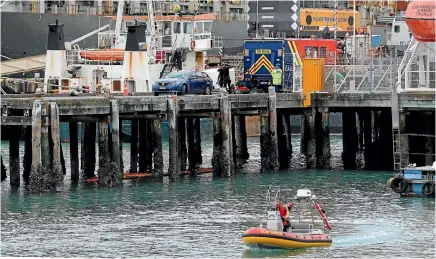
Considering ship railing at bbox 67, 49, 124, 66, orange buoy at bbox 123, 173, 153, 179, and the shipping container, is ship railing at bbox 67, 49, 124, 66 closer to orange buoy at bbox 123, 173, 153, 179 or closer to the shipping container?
the shipping container

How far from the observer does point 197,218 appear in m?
51.9

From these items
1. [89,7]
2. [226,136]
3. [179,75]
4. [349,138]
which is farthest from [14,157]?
[89,7]

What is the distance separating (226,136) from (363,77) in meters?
8.41

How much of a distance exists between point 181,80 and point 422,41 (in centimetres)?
1117

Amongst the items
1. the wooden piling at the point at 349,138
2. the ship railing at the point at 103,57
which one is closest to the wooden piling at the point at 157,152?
the wooden piling at the point at 349,138

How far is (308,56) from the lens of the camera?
3027 inches

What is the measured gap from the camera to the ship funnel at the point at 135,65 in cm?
7554

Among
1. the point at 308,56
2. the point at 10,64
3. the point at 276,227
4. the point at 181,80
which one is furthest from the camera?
the point at 10,64

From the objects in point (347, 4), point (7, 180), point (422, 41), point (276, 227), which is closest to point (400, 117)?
point (422, 41)

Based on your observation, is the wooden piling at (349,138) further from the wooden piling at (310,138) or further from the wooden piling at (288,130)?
the wooden piling at (288,130)

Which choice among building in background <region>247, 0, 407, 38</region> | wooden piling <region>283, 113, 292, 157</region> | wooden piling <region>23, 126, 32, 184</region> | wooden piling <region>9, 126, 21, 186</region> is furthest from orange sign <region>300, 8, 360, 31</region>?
wooden piling <region>9, 126, 21, 186</region>

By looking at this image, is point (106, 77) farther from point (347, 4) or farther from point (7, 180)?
point (347, 4)

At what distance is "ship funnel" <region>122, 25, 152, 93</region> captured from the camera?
7554cm

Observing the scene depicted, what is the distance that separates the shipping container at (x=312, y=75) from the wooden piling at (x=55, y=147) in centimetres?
1705
